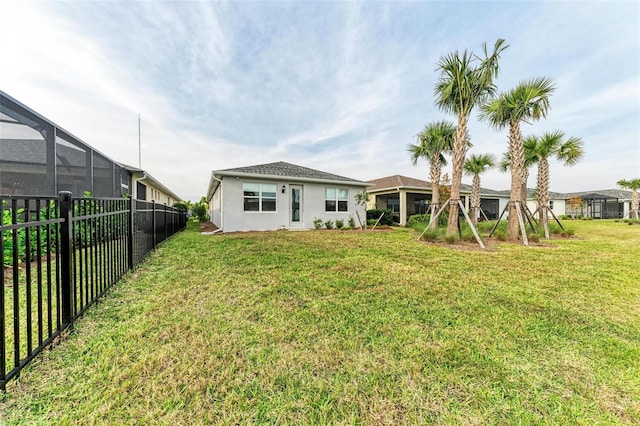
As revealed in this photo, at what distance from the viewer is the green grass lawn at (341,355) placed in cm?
165

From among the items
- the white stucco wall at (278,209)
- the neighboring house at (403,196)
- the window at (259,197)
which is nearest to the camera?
the white stucco wall at (278,209)

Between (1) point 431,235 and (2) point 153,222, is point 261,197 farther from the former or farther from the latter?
(1) point 431,235

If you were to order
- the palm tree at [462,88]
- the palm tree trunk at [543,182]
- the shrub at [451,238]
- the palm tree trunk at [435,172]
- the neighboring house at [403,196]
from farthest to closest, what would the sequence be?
the neighboring house at [403,196] → the palm tree trunk at [435,172] → the palm tree trunk at [543,182] → the palm tree at [462,88] → the shrub at [451,238]

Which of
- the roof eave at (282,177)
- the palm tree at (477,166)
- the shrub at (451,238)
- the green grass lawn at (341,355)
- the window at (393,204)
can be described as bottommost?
the green grass lawn at (341,355)

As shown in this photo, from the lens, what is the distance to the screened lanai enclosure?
4.63m

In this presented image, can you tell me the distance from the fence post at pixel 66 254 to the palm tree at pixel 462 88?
10.1m

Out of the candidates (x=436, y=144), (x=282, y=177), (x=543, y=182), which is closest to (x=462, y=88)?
(x=436, y=144)

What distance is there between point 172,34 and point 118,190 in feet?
21.0

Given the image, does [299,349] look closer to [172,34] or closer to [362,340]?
[362,340]

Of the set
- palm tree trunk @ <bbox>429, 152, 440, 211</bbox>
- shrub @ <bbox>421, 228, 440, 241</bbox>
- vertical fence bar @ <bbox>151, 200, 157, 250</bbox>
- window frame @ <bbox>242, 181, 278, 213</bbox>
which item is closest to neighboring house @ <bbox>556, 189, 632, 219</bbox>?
palm tree trunk @ <bbox>429, 152, 440, 211</bbox>

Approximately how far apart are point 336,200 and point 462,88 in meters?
8.32

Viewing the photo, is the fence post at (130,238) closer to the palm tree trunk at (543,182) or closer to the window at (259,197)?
the window at (259,197)

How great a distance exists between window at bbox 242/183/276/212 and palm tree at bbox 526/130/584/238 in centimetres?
1379

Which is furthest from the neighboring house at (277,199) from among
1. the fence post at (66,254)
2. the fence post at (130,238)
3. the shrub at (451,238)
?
the fence post at (66,254)
